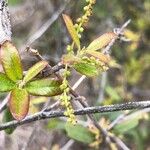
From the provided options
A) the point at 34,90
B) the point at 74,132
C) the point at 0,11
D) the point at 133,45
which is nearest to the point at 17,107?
the point at 34,90

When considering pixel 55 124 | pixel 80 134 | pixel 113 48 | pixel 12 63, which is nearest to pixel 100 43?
pixel 12 63

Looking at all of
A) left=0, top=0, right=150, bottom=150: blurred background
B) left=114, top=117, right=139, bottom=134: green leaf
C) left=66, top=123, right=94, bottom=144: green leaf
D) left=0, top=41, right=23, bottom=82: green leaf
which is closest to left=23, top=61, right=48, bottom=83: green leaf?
left=0, top=41, right=23, bottom=82: green leaf

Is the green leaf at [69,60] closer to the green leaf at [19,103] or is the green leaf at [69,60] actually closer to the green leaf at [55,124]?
the green leaf at [19,103]

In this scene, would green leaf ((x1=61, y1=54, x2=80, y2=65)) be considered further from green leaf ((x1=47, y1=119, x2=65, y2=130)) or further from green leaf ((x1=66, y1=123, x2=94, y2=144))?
green leaf ((x1=47, y1=119, x2=65, y2=130))

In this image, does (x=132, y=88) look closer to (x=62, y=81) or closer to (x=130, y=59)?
(x=130, y=59)

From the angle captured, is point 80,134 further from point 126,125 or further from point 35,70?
point 35,70

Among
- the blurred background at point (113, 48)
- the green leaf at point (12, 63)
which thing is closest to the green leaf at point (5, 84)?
the green leaf at point (12, 63)
